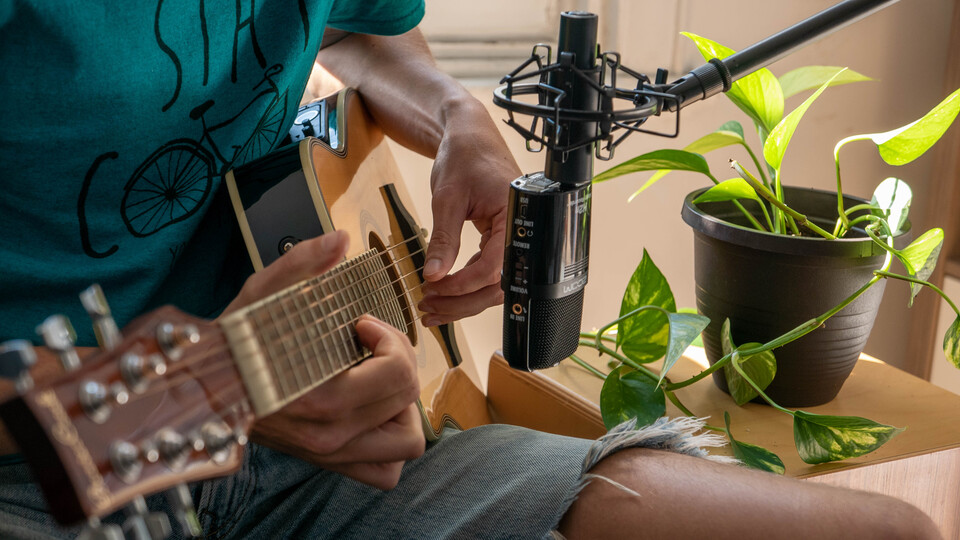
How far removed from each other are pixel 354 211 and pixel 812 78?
1.89 ft

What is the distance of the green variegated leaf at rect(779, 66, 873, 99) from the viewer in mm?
906

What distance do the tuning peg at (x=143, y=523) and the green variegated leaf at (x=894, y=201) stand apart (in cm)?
78

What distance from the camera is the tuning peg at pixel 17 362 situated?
12.5 inches

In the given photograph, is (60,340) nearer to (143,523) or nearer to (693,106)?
(143,523)

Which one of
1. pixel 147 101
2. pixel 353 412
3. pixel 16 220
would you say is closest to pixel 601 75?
pixel 353 412

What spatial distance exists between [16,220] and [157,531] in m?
0.40

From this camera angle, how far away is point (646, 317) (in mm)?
914

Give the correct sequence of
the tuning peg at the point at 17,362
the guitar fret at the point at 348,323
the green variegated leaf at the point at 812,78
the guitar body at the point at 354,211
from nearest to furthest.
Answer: the tuning peg at the point at 17,362
the guitar fret at the point at 348,323
the guitar body at the point at 354,211
the green variegated leaf at the point at 812,78

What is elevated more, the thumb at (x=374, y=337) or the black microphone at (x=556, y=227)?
the black microphone at (x=556, y=227)

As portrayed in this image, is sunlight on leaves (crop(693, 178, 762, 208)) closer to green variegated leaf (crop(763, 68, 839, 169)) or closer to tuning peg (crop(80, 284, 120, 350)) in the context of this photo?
green variegated leaf (crop(763, 68, 839, 169))

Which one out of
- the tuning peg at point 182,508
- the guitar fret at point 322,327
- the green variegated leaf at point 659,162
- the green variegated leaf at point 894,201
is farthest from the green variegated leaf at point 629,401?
the tuning peg at point 182,508

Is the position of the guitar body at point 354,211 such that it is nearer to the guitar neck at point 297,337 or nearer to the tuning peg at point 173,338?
the guitar neck at point 297,337

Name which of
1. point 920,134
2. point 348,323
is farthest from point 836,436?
point 348,323

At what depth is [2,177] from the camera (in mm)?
618
